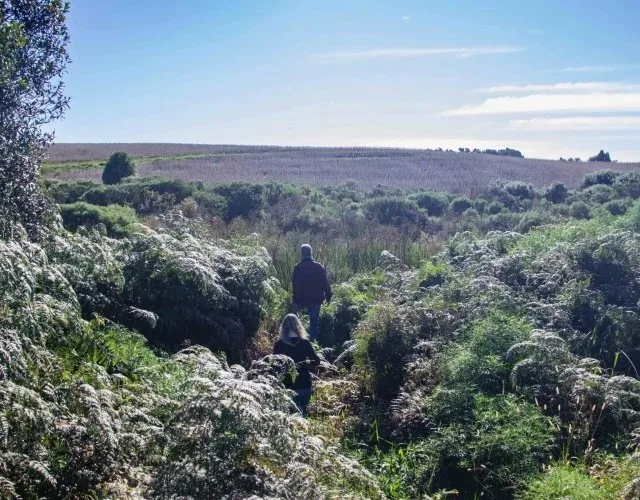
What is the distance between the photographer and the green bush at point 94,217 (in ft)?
49.8

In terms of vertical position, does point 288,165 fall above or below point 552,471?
above

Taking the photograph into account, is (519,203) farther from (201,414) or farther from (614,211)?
(201,414)

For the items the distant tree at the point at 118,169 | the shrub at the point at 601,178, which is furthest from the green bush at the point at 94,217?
the shrub at the point at 601,178

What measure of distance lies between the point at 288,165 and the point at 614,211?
2868cm

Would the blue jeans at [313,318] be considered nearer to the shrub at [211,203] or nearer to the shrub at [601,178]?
the shrub at [211,203]

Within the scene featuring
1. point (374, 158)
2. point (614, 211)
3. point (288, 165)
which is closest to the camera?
point (614, 211)

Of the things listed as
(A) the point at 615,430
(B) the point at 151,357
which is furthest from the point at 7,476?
(A) the point at 615,430

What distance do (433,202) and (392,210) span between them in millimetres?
2797

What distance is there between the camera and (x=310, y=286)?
36.0 feet

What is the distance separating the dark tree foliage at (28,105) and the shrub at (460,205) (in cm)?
1698

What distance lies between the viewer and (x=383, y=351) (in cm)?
891

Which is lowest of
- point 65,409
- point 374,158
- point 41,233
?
point 65,409

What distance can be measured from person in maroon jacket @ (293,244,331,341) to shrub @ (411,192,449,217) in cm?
Answer: 1297

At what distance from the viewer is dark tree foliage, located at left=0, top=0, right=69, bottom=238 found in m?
7.31
